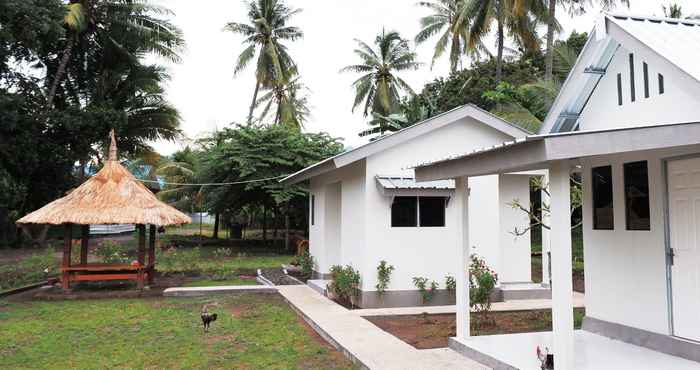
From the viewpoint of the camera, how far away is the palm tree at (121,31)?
2300 cm

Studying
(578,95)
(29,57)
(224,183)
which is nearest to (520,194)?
(578,95)

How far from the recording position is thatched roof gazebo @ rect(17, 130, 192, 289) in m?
13.0

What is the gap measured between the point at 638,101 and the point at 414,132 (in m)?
4.72

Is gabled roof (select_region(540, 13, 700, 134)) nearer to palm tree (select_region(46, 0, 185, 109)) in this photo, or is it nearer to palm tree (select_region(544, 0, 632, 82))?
palm tree (select_region(544, 0, 632, 82))

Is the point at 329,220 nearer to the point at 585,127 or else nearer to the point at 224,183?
the point at 585,127

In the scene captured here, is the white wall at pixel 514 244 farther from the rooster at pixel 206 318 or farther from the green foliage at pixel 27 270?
the green foliage at pixel 27 270

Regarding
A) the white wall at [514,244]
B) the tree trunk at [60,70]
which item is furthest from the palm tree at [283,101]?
the white wall at [514,244]

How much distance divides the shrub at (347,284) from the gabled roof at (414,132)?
2146 mm

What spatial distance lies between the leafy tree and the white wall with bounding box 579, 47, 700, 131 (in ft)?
90.2

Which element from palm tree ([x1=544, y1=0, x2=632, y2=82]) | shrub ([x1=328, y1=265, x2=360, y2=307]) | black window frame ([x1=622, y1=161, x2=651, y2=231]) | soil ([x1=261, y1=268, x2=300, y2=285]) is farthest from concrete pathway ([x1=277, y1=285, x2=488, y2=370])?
palm tree ([x1=544, y1=0, x2=632, y2=82])

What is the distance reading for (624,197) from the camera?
7.12 metres

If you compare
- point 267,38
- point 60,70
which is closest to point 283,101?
point 267,38

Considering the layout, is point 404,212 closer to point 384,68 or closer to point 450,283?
point 450,283

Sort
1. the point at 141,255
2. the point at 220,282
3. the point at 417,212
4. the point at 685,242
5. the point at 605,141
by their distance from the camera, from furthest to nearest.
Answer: the point at 220,282 → the point at 141,255 → the point at 417,212 → the point at 685,242 → the point at 605,141
